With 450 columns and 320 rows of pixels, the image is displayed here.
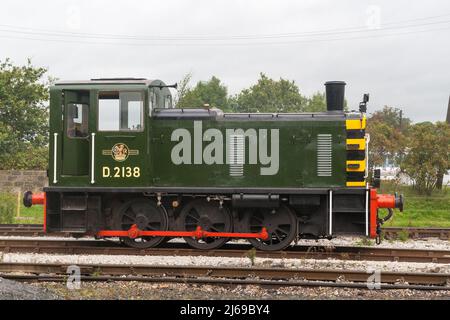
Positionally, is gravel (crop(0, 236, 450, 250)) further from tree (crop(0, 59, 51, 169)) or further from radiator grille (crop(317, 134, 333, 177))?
tree (crop(0, 59, 51, 169))

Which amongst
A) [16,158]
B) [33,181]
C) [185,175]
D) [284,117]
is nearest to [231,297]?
[185,175]

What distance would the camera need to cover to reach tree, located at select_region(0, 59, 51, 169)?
1099 inches

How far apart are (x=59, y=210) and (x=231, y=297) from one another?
525 cm

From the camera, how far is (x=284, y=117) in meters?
11.9

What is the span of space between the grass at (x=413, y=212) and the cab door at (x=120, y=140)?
744 centimetres

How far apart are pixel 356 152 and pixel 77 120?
587 centimetres

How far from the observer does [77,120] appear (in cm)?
1188

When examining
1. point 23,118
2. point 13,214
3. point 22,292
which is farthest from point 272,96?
point 22,292

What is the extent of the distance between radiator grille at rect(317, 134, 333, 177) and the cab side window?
488cm

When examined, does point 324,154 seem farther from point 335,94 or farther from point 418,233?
point 418,233

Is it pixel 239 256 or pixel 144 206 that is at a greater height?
pixel 144 206

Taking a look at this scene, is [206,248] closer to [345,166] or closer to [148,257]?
[148,257]

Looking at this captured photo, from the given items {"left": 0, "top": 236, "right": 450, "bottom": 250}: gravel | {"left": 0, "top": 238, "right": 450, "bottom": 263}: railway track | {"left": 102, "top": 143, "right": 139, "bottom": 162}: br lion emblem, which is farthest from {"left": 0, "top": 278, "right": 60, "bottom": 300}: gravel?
{"left": 0, "top": 236, "right": 450, "bottom": 250}: gravel

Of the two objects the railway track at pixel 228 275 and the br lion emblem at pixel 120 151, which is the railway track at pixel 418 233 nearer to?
the railway track at pixel 228 275
